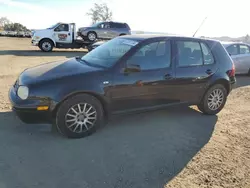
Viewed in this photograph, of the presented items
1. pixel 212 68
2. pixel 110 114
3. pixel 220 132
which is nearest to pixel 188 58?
pixel 212 68

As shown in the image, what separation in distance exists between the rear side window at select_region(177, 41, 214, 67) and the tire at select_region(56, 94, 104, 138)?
71.1 inches

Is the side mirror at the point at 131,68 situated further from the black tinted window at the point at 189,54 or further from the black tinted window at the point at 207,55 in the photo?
the black tinted window at the point at 207,55

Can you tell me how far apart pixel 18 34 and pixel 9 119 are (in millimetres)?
39427

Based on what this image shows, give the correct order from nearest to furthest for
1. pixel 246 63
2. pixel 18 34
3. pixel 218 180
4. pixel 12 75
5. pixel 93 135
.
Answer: pixel 218 180 → pixel 93 135 → pixel 12 75 → pixel 246 63 → pixel 18 34

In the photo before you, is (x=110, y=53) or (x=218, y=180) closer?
(x=218, y=180)

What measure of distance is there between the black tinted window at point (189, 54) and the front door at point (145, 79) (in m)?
0.25

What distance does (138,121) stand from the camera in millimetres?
4699

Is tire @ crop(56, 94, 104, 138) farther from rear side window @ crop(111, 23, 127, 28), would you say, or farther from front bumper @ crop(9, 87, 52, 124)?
rear side window @ crop(111, 23, 127, 28)

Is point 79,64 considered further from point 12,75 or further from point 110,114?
point 12,75

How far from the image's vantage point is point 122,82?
13.0ft

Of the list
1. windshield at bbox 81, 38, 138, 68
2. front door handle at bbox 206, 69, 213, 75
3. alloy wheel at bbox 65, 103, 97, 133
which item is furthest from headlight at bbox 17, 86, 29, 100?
front door handle at bbox 206, 69, 213, 75

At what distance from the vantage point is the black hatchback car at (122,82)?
11.8 ft

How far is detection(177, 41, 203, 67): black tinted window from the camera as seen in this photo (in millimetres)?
4539

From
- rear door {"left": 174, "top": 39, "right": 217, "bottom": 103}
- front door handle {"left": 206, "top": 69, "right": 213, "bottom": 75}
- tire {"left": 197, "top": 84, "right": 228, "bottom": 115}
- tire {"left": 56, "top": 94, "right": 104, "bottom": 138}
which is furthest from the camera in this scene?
tire {"left": 197, "top": 84, "right": 228, "bottom": 115}
